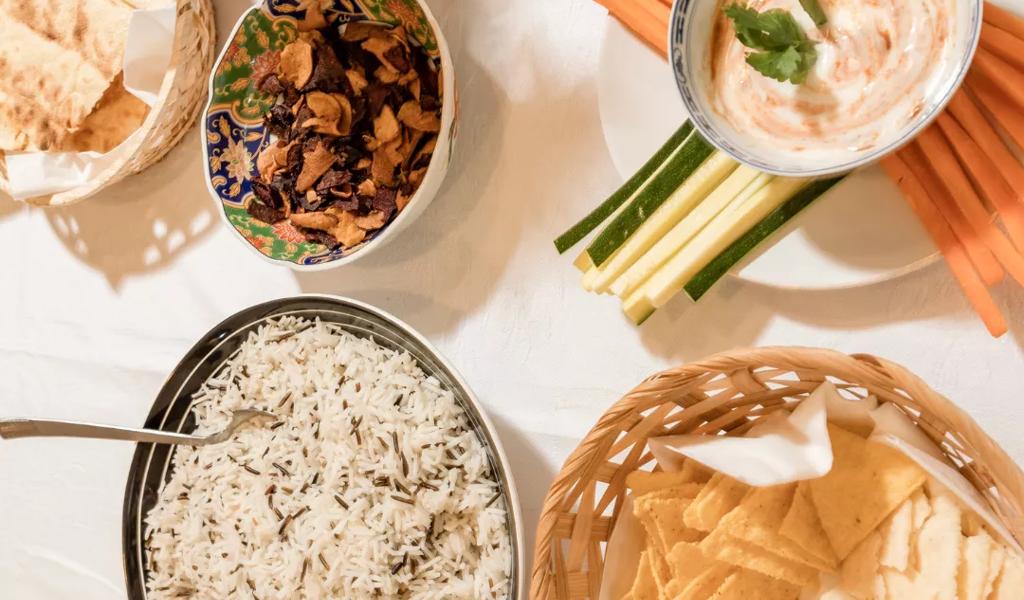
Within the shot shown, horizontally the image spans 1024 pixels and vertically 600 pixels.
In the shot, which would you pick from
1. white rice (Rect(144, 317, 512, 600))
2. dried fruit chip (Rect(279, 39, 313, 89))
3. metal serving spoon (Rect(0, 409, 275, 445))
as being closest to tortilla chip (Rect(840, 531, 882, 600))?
white rice (Rect(144, 317, 512, 600))

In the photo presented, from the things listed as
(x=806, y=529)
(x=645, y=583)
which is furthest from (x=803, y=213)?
(x=645, y=583)

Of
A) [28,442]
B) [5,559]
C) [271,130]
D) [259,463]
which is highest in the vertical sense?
[271,130]

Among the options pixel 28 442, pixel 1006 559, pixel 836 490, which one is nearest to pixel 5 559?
pixel 28 442

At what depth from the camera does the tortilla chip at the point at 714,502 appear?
1.02 metres

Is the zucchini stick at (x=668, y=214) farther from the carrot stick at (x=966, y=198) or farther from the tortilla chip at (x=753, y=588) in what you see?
the tortilla chip at (x=753, y=588)

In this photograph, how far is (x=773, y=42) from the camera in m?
1.01

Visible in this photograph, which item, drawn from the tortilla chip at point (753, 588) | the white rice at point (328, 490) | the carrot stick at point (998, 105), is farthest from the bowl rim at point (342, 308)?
the carrot stick at point (998, 105)

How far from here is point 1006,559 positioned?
35.8 inches

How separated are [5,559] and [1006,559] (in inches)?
65.4

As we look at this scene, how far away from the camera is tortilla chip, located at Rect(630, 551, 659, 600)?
1.07 metres

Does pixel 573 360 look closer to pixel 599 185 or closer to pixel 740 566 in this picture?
pixel 599 185

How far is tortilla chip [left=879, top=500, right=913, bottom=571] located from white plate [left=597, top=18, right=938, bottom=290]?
0.27 m

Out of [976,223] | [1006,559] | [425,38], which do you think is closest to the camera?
[1006,559]

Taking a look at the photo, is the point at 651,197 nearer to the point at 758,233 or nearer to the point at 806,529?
the point at 758,233
